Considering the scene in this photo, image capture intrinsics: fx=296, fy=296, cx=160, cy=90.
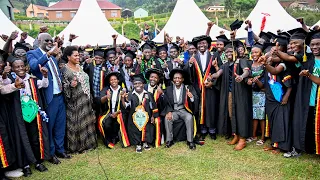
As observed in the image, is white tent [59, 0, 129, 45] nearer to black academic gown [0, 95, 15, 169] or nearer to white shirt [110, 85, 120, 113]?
white shirt [110, 85, 120, 113]

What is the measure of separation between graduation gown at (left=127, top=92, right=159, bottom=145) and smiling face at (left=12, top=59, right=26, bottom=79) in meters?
2.14

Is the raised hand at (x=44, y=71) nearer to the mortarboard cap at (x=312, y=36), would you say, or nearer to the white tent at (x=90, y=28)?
the mortarboard cap at (x=312, y=36)

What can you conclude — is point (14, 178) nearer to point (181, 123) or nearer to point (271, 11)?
point (181, 123)

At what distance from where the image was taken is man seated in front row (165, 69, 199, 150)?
6.15 metres

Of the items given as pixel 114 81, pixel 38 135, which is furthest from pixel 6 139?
pixel 114 81

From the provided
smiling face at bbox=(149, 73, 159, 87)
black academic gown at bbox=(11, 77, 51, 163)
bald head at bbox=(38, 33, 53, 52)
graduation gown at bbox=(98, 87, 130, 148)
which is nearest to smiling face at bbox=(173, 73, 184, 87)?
smiling face at bbox=(149, 73, 159, 87)

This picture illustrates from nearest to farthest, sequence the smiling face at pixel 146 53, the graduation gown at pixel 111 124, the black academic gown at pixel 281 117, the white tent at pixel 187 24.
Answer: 1. the black academic gown at pixel 281 117
2. the graduation gown at pixel 111 124
3. the smiling face at pixel 146 53
4. the white tent at pixel 187 24

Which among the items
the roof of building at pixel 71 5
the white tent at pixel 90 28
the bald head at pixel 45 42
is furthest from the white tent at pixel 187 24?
the roof of building at pixel 71 5

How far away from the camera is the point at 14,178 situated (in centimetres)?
485

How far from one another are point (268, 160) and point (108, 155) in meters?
2.98

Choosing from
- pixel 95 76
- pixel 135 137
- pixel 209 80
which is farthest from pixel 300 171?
pixel 95 76

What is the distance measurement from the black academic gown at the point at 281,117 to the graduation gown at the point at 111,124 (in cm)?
288

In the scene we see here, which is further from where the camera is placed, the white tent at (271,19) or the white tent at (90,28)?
the white tent at (90,28)

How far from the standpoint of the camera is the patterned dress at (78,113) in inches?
218
